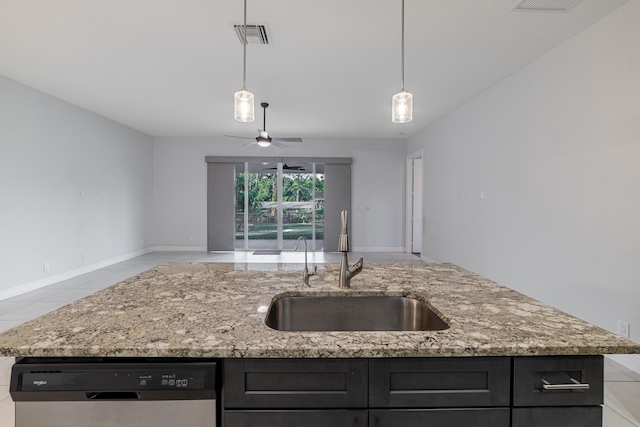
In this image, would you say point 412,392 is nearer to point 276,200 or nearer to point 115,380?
point 115,380

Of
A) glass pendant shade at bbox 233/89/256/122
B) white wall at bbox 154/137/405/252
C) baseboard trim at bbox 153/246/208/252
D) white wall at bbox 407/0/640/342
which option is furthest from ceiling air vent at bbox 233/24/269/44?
baseboard trim at bbox 153/246/208/252

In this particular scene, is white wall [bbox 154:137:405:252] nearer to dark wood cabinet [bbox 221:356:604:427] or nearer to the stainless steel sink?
the stainless steel sink

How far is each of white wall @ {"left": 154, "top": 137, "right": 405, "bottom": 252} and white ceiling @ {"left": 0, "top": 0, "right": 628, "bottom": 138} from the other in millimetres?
2439

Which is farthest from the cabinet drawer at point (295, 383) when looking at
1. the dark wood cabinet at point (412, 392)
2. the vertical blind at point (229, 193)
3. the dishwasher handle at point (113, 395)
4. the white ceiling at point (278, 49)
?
the vertical blind at point (229, 193)

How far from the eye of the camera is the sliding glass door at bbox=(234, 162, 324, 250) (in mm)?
7855

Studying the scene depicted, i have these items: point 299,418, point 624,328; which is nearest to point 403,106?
point 299,418

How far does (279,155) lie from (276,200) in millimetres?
1035

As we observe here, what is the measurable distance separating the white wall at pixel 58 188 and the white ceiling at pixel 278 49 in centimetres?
46

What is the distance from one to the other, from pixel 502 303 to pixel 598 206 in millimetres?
2187

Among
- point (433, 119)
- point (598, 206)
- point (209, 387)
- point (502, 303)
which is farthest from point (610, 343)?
point (433, 119)

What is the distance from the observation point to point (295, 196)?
7.92 metres

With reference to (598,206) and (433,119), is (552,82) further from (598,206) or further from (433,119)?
(433,119)

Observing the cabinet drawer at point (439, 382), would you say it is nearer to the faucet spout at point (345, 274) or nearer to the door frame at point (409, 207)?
the faucet spout at point (345, 274)

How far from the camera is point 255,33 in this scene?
2947 millimetres
